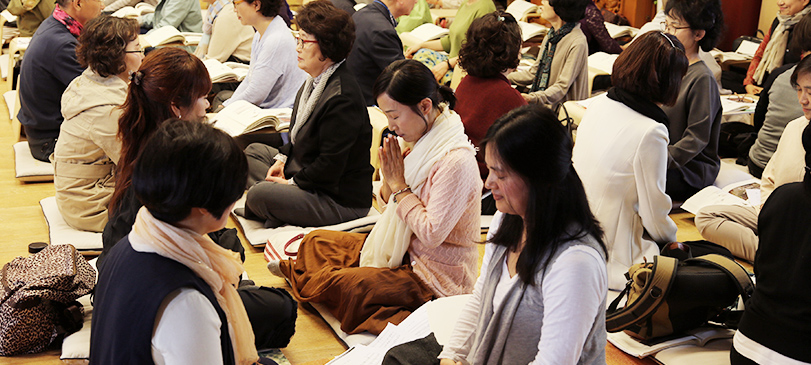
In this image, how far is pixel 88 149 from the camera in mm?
3287

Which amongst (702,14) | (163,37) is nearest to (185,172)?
(702,14)

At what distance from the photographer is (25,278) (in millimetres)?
2523

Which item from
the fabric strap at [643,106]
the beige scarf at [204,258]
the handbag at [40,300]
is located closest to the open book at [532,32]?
the fabric strap at [643,106]

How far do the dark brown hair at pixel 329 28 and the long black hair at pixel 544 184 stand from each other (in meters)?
1.91

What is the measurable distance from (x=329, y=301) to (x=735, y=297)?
147 cm

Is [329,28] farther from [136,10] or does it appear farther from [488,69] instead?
[136,10]

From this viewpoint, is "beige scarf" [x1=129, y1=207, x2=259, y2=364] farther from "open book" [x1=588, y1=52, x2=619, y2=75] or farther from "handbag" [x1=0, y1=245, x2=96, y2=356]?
"open book" [x1=588, y1=52, x2=619, y2=75]

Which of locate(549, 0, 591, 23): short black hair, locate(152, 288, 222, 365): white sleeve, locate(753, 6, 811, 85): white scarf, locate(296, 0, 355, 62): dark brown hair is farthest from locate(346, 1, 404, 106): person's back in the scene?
locate(152, 288, 222, 365): white sleeve

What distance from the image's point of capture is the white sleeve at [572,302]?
1.58 meters

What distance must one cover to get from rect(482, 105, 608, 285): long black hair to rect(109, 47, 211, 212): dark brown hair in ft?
4.59

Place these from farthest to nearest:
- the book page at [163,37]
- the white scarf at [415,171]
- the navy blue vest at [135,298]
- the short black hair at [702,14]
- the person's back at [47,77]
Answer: the book page at [163,37], the person's back at [47,77], the short black hair at [702,14], the white scarf at [415,171], the navy blue vest at [135,298]

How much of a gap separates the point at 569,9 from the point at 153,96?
2938 millimetres

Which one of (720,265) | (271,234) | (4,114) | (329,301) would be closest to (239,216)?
(271,234)

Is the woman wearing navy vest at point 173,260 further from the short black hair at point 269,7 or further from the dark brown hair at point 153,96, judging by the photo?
the short black hair at point 269,7
